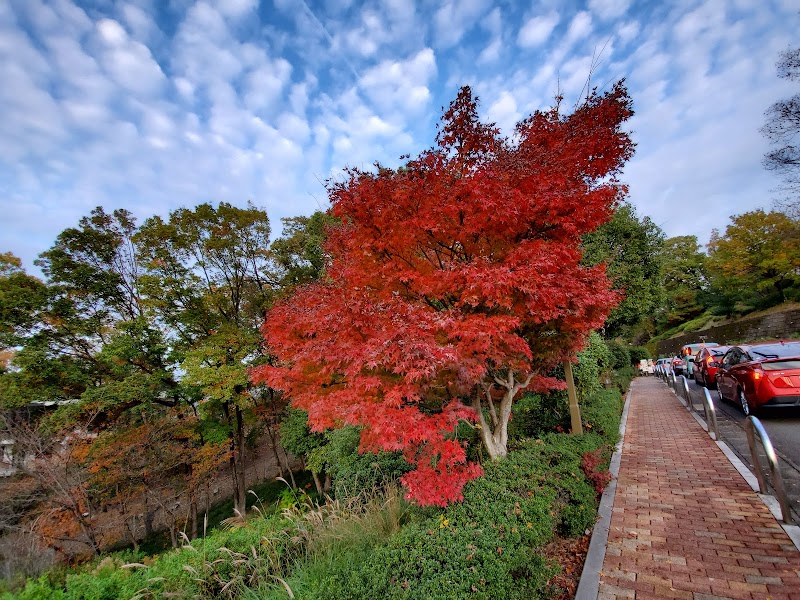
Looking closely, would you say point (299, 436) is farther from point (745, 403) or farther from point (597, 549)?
point (745, 403)

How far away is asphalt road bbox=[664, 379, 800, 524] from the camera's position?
13.3ft

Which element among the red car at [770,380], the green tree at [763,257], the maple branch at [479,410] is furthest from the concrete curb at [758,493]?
the green tree at [763,257]

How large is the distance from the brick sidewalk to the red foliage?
220 millimetres

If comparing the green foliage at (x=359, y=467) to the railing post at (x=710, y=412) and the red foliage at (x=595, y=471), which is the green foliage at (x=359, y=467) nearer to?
the red foliage at (x=595, y=471)

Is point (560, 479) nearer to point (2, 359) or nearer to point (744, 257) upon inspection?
point (2, 359)

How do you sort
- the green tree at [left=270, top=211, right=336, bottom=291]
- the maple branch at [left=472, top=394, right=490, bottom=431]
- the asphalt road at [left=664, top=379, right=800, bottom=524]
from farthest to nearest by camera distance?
1. the green tree at [left=270, top=211, right=336, bottom=291]
2. the maple branch at [left=472, top=394, right=490, bottom=431]
3. the asphalt road at [left=664, top=379, right=800, bottom=524]

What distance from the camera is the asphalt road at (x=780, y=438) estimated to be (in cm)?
406

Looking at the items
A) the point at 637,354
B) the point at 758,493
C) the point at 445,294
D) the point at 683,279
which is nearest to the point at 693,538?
the point at 758,493

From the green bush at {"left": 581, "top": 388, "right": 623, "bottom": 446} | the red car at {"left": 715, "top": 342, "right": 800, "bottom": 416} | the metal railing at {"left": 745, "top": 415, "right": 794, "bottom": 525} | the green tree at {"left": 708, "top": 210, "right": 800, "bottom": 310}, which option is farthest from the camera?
the green tree at {"left": 708, "top": 210, "right": 800, "bottom": 310}

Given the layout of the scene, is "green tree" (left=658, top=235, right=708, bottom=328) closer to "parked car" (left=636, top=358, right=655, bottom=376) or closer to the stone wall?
the stone wall

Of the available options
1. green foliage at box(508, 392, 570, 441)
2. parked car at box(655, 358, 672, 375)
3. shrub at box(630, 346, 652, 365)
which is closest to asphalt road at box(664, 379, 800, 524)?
green foliage at box(508, 392, 570, 441)

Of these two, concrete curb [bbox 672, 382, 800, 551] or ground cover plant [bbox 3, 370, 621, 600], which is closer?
ground cover plant [bbox 3, 370, 621, 600]

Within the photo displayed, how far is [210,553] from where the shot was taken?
381 cm

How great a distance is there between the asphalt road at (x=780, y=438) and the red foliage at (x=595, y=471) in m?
1.72
